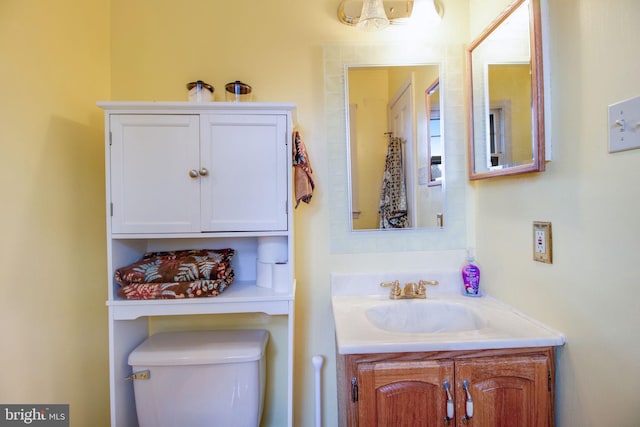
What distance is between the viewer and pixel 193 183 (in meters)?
1.15

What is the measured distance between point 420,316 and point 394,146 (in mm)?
808

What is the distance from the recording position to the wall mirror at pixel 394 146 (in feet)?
4.65

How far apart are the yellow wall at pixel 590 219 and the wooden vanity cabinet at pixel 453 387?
0.11m

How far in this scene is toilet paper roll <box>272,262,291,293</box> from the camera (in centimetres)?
122

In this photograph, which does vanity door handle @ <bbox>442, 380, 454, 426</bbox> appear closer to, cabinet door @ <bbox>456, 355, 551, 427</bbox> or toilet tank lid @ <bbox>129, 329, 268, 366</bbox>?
cabinet door @ <bbox>456, 355, 551, 427</bbox>

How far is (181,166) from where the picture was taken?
115 cm

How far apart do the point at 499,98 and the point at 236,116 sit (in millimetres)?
1079

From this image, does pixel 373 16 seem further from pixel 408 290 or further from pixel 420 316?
pixel 420 316

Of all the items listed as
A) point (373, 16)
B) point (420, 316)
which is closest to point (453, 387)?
point (420, 316)

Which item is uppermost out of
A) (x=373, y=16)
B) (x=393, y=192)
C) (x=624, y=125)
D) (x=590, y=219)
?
(x=373, y=16)

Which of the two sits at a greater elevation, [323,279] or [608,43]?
[608,43]

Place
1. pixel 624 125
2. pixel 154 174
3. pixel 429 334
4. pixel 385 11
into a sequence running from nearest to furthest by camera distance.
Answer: pixel 624 125, pixel 429 334, pixel 154 174, pixel 385 11

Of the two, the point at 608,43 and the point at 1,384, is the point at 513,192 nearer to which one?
the point at 608,43

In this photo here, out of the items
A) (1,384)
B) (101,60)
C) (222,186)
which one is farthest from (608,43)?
(1,384)
